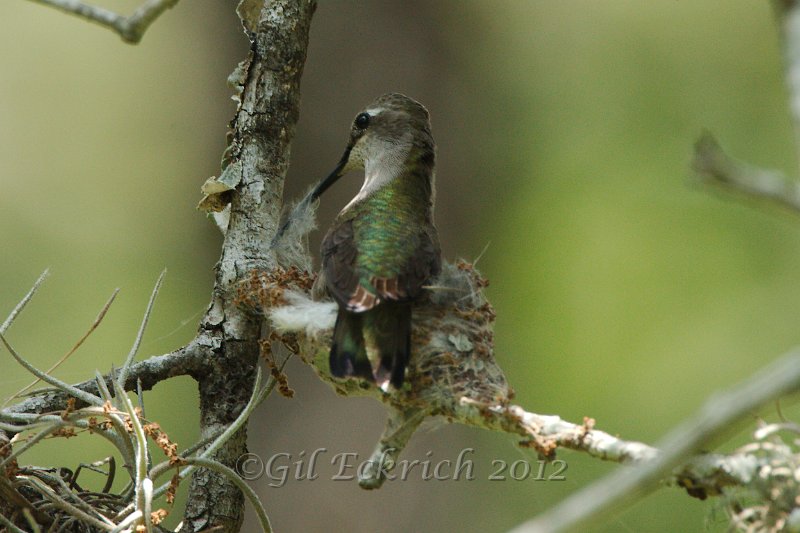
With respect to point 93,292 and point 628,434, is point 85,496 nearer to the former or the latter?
point 628,434

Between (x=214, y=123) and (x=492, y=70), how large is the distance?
238 cm

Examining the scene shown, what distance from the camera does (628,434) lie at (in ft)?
25.6

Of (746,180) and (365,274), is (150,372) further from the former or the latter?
(746,180)

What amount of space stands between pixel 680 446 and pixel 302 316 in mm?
2449

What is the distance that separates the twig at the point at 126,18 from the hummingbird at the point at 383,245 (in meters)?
1.59

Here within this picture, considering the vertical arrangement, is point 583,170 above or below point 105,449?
above

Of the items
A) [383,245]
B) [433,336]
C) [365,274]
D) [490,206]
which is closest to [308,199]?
[383,245]

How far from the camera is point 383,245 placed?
4.12 metres

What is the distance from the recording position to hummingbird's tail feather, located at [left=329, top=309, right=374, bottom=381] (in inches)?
136

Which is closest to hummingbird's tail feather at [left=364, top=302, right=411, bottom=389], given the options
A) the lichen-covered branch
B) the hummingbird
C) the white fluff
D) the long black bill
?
the hummingbird

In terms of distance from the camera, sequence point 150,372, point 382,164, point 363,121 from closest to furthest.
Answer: point 150,372 → point 382,164 → point 363,121

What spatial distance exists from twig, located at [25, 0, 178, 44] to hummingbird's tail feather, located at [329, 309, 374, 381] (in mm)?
1605

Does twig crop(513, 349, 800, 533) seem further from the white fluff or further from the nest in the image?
the white fluff

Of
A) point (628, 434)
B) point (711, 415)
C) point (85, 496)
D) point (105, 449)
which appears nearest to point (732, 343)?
point (628, 434)
